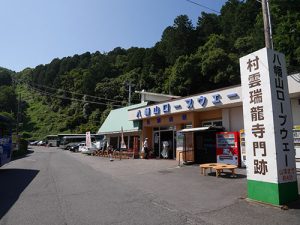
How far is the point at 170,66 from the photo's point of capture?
181 ft

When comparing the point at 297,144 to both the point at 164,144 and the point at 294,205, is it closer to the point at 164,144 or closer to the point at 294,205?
the point at 294,205

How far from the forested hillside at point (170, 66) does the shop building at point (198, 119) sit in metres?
9.95

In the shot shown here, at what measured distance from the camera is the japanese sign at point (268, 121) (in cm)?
742

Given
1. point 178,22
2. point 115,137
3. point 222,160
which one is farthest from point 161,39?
point 222,160

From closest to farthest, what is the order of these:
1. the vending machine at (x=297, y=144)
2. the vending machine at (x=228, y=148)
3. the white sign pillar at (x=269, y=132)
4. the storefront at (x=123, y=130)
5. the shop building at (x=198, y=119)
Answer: the white sign pillar at (x=269, y=132), the vending machine at (x=297, y=144), the vending machine at (x=228, y=148), the shop building at (x=198, y=119), the storefront at (x=123, y=130)

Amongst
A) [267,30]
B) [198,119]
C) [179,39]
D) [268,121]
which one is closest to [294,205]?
[268,121]

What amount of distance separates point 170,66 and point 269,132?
160 feet

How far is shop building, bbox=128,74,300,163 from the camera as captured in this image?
15219 mm

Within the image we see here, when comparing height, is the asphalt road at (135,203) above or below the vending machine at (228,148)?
below

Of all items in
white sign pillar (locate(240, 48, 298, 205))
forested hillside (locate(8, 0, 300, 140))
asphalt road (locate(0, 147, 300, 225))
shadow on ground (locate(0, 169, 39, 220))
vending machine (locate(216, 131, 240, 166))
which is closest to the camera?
asphalt road (locate(0, 147, 300, 225))

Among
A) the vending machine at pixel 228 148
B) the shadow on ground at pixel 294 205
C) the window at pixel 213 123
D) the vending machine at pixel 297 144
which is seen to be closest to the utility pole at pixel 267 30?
the vending machine at pixel 297 144

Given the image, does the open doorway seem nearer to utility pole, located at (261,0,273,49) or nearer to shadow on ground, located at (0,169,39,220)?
shadow on ground, located at (0,169,39,220)

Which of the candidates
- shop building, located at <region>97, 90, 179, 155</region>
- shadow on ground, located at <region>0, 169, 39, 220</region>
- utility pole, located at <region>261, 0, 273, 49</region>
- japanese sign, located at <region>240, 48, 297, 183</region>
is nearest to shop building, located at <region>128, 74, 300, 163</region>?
shop building, located at <region>97, 90, 179, 155</region>

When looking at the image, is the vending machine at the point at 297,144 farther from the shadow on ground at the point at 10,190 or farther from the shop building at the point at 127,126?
the shop building at the point at 127,126
